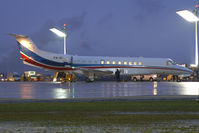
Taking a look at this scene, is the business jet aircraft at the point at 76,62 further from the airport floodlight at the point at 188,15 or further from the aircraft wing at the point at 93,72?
the airport floodlight at the point at 188,15

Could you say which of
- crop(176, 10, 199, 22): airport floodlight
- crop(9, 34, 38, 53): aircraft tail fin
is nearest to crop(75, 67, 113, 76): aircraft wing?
crop(9, 34, 38, 53): aircraft tail fin

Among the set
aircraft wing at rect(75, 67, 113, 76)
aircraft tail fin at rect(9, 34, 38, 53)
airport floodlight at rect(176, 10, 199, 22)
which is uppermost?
airport floodlight at rect(176, 10, 199, 22)

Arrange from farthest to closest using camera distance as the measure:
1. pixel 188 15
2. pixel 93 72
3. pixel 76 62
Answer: pixel 188 15 → pixel 76 62 → pixel 93 72

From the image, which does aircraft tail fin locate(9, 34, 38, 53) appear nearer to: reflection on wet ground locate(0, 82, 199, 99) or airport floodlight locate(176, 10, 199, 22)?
reflection on wet ground locate(0, 82, 199, 99)

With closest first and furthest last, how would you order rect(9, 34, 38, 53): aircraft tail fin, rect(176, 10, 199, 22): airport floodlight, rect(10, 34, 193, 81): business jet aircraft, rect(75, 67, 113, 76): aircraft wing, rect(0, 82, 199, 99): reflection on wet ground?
rect(0, 82, 199, 99): reflection on wet ground → rect(75, 67, 113, 76): aircraft wing → rect(9, 34, 38, 53): aircraft tail fin → rect(10, 34, 193, 81): business jet aircraft → rect(176, 10, 199, 22): airport floodlight

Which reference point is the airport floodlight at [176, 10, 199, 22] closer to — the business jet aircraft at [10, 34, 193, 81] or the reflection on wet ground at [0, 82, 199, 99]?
the business jet aircraft at [10, 34, 193, 81]

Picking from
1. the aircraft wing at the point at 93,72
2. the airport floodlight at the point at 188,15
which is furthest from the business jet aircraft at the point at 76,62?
the airport floodlight at the point at 188,15

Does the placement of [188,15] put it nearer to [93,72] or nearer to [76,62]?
[93,72]

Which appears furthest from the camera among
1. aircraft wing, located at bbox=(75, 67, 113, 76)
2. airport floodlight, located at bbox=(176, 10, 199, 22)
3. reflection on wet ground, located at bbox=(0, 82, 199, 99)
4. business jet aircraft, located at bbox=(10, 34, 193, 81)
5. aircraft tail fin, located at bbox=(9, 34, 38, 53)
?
airport floodlight, located at bbox=(176, 10, 199, 22)

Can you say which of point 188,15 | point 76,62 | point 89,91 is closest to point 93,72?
point 76,62

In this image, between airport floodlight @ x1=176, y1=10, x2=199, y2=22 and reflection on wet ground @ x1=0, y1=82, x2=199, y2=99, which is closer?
reflection on wet ground @ x1=0, y1=82, x2=199, y2=99

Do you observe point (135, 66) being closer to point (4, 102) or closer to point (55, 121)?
point (4, 102)

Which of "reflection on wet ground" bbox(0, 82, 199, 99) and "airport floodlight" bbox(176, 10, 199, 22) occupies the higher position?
"airport floodlight" bbox(176, 10, 199, 22)

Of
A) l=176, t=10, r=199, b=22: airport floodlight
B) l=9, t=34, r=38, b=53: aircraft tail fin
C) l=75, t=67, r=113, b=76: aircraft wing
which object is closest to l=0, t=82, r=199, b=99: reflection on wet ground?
l=75, t=67, r=113, b=76: aircraft wing
